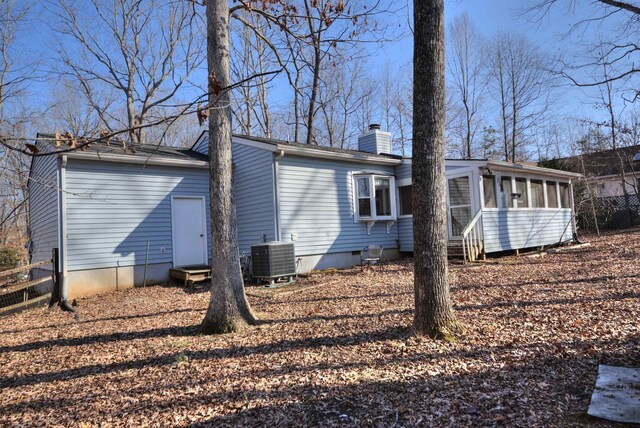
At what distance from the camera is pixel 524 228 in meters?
12.6

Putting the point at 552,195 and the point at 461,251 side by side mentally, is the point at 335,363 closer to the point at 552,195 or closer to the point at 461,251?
the point at 461,251

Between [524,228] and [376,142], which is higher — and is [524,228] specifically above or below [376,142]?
below

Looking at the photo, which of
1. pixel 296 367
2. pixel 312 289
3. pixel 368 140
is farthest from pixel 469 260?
pixel 296 367

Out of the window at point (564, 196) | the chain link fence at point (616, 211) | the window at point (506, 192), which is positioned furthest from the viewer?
the chain link fence at point (616, 211)

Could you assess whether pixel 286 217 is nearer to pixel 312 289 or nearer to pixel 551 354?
pixel 312 289

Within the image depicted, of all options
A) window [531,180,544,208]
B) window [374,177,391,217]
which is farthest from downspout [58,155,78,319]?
window [531,180,544,208]

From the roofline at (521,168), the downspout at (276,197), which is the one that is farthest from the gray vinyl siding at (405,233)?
the downspout at (276,197)

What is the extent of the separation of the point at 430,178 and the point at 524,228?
9.99 meters

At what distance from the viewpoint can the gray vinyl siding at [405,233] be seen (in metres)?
12.1

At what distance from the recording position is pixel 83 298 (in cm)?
844

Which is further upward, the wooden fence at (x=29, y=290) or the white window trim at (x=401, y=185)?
the white window trim at (x=401, y=185)

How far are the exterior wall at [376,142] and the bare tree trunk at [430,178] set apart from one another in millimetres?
9883

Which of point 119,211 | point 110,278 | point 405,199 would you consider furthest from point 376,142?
point 110,278

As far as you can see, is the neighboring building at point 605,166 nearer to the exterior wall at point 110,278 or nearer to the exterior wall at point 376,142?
the exterior wall at point 376,142
